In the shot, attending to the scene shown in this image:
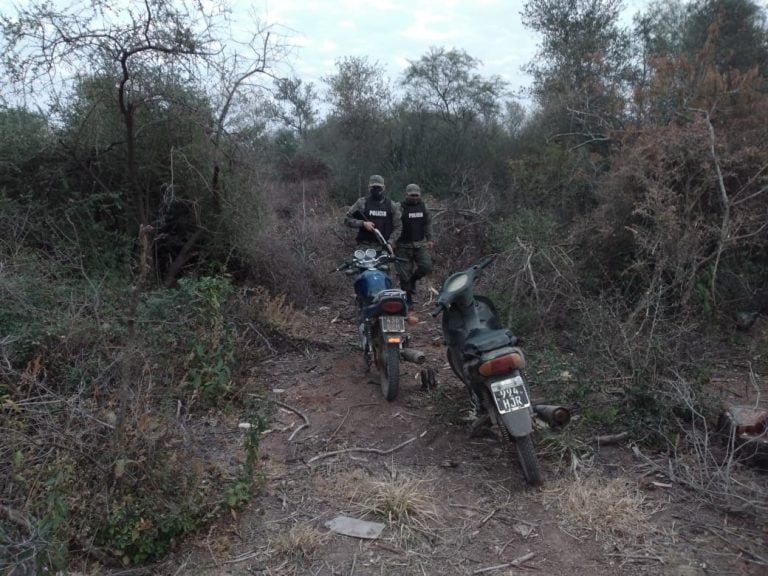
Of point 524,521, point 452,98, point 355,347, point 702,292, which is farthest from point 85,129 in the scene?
point 452,98

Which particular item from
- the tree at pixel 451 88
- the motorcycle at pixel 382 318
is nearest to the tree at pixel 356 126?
the tree at pixel 451 88

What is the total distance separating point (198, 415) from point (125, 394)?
1.50m

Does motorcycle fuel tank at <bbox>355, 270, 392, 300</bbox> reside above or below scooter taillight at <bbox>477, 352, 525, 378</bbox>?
above

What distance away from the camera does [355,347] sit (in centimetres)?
659

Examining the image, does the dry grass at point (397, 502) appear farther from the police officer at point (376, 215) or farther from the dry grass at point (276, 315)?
the police officer at point (376, 215)

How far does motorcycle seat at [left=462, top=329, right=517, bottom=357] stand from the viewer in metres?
3.74

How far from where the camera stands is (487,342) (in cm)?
375

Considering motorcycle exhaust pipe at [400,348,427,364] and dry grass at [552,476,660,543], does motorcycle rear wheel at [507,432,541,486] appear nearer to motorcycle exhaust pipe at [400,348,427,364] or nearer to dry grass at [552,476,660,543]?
dry grass at [552,476,660,543]

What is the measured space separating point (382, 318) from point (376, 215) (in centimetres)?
237

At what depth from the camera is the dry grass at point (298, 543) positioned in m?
3.02

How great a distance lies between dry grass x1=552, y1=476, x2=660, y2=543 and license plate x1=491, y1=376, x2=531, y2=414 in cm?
54

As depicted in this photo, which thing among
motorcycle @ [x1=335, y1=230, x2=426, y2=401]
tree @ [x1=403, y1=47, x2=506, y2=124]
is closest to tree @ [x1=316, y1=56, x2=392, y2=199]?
tree @ [x1=403, y1=47, x2=506, y2=124]

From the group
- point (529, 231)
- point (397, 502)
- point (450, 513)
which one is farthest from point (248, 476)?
point (529, 231)

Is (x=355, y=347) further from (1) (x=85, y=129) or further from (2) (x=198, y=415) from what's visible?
(1) (x=85, y=129)
